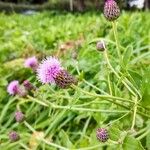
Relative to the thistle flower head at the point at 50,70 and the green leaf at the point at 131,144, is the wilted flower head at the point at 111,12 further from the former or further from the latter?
the green leaf at the point at 131,144

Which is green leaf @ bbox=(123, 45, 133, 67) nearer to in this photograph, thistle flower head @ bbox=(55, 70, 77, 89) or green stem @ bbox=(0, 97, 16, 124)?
thistle flower head @ bbox=(55, 70, 77, 89)

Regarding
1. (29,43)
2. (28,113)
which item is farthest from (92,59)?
(29,43)

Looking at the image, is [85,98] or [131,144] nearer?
[131,144]

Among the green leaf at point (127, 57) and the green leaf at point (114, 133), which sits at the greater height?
the green leaf at point (127, 57)

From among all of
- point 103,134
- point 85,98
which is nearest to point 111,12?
point 103,134

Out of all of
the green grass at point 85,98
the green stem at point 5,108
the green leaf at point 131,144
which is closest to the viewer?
the green leaf at point 131,144

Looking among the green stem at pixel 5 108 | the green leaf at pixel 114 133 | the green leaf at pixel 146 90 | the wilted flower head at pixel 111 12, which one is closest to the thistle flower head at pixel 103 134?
the green leaf at pixel 114 133

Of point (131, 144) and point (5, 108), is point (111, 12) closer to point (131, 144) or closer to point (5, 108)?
point (131, 144)
